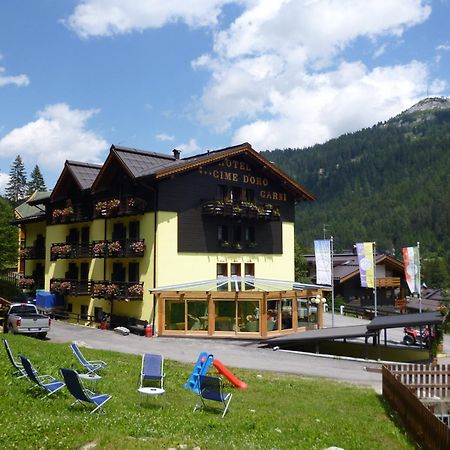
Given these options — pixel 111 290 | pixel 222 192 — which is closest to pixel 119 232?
pixel 111 290

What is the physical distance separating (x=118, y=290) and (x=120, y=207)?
5.21 m

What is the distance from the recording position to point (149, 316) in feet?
101

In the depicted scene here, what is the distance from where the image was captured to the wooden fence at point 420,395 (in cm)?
948

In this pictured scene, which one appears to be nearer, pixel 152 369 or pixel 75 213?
pixel 152 369

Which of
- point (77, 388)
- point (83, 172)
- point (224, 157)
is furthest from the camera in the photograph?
point (83, 172)

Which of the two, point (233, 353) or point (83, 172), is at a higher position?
point (83, 172)

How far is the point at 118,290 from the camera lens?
31797mm

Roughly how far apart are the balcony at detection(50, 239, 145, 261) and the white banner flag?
43.2 feet

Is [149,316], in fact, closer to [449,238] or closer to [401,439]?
[401,439]

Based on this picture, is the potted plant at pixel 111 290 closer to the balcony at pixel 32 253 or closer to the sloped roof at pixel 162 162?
the sloped roof at pixel 162 162

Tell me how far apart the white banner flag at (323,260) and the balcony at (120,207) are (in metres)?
13.4

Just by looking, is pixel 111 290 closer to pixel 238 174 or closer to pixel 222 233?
pixel 222 233

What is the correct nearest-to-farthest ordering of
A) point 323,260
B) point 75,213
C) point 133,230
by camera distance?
point 133,230, point 323,260, point 75,213

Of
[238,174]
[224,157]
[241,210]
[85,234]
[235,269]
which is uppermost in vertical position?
[224,157]
